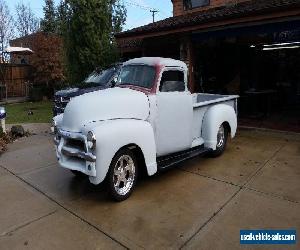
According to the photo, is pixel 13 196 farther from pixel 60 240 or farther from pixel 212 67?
pixel 212 67

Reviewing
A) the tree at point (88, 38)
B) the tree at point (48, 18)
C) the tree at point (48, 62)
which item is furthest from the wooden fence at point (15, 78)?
the tree at point (88, 38)

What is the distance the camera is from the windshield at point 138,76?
5.66 metres

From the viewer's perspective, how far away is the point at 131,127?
4.82 m

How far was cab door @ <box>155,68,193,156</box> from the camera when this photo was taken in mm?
5523

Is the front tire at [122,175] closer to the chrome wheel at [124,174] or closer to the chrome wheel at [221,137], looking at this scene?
the chrome wheel at [124,174]

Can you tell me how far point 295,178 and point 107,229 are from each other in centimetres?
366

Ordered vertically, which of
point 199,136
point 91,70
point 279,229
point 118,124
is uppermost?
point 91,70

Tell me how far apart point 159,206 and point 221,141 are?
122 inches

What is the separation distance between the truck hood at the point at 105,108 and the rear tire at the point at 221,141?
2.50m

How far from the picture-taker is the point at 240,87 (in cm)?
1573

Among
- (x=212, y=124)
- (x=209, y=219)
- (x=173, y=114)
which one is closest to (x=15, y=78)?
(x=212, y=124)

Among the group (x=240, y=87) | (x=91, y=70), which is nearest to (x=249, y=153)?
(x=91, y=70)

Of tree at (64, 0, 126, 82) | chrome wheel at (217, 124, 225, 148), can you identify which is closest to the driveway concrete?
chrome wheel at (217, 124, 225, 148)

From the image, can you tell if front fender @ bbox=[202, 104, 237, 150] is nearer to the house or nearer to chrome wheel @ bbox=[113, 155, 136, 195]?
chrome wheel @ bbox=[113, 155, 136, 195]
